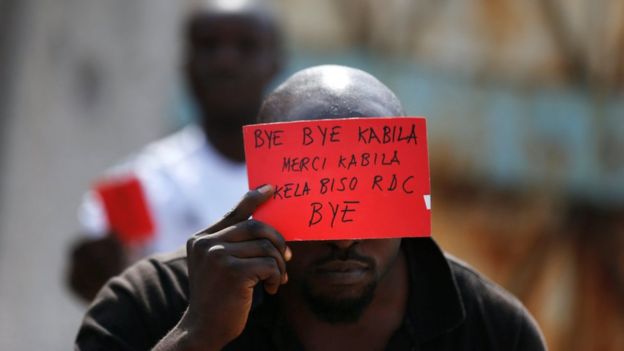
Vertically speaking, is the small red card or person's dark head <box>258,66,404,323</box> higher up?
person's dark head <box>258,66,404,323</box>

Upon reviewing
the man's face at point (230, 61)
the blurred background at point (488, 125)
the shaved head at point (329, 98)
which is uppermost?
the shaved head at point (329, 98)

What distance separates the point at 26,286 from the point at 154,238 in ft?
7.84

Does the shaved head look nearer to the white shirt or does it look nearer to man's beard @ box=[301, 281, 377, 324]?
man's beard @ box=[301, 281, 377, 324]

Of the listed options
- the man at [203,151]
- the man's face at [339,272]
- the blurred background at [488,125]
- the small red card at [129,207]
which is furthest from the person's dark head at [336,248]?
the blurred background at [488,125]

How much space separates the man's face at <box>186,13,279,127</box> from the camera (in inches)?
241

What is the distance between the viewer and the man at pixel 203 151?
5.64 m

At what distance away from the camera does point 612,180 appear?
8.06m

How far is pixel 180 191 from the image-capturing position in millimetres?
5703

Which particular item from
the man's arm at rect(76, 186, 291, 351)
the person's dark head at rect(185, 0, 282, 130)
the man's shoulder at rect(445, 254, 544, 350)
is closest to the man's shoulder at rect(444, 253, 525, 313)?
the man's shoulder at rect(445, 254, 544, 350)

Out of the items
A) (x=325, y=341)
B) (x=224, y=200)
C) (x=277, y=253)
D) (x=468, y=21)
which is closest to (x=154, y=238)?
(x=224, y=200)

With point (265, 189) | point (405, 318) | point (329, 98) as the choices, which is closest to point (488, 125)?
point (405, 318)

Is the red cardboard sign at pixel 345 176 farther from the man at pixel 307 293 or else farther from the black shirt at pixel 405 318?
the black shirt at pixel 405 318

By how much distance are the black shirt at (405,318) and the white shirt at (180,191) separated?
1.84 meters

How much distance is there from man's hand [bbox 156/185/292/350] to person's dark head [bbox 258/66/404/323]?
0.38 feet
